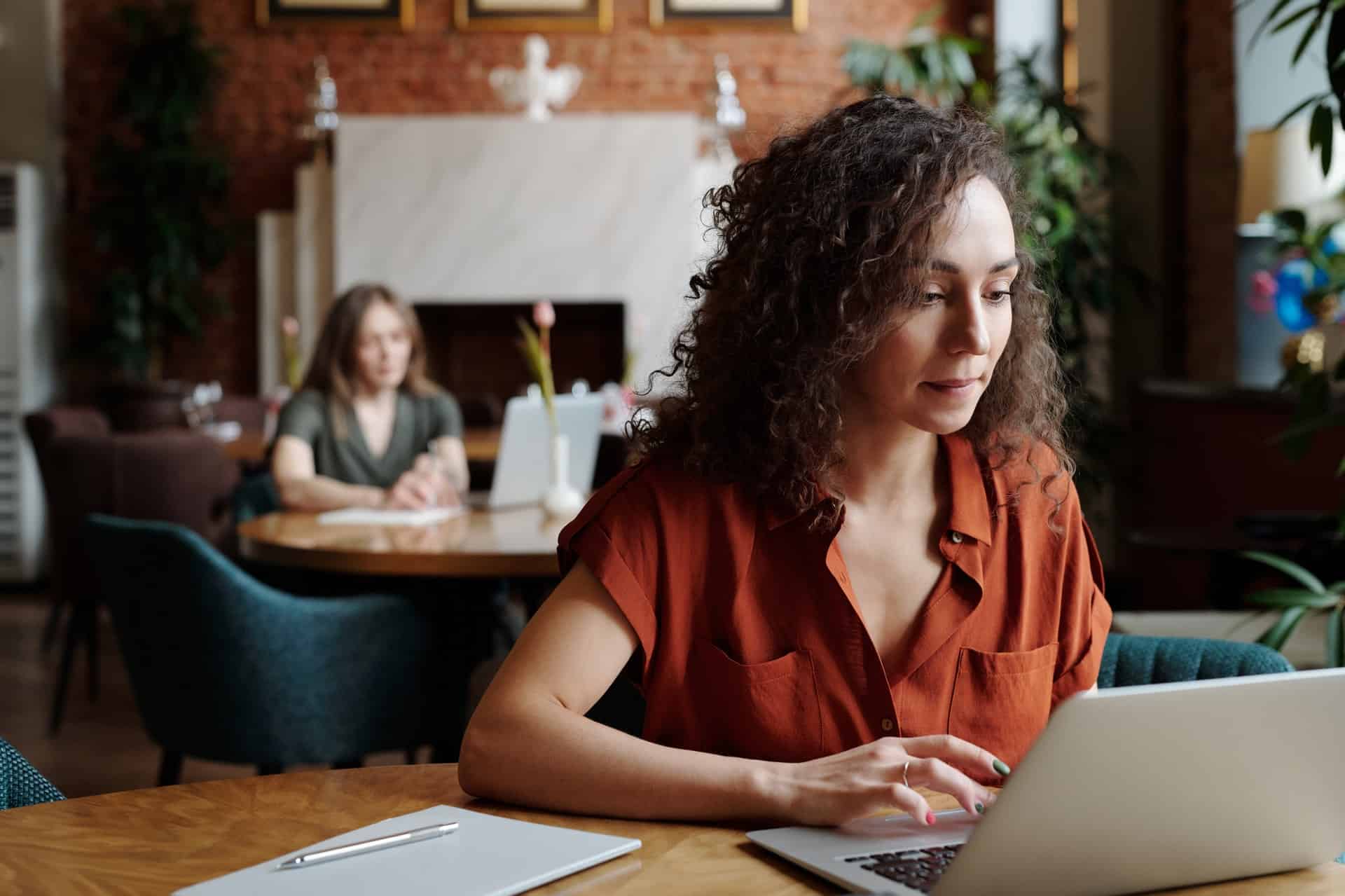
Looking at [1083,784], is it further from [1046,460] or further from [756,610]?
[1046,460]

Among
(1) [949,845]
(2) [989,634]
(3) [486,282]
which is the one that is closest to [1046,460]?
(2) [989,634]

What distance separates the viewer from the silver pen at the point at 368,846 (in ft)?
3.23

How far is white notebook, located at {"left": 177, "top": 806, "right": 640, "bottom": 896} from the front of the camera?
94 cm

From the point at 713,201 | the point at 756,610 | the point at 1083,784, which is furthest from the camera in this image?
the point at 713,201

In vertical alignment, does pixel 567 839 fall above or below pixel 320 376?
below

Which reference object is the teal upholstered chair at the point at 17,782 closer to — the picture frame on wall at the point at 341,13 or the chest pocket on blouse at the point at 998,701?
the chest pocket on blouse at the point at 998,701

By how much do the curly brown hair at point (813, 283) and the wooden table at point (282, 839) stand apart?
0.37m

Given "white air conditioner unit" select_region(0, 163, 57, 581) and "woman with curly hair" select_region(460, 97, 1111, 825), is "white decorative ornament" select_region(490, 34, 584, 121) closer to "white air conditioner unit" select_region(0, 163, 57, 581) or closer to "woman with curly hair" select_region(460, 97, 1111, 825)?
"white air conditioner unit" select_region(0, 163, 57, 581)

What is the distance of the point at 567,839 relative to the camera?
3.46ft

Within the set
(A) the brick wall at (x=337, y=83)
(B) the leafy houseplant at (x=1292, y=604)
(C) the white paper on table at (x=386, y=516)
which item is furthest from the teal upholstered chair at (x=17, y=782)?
(A) the brick wall at (x=337, y=83)

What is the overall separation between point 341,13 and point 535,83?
4.35 feet

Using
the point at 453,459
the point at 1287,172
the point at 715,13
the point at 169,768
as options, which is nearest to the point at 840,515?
the point at 169,768

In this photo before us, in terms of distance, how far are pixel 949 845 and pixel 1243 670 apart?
675 mm

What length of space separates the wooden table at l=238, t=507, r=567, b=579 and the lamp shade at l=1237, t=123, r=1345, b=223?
202 centimetres
